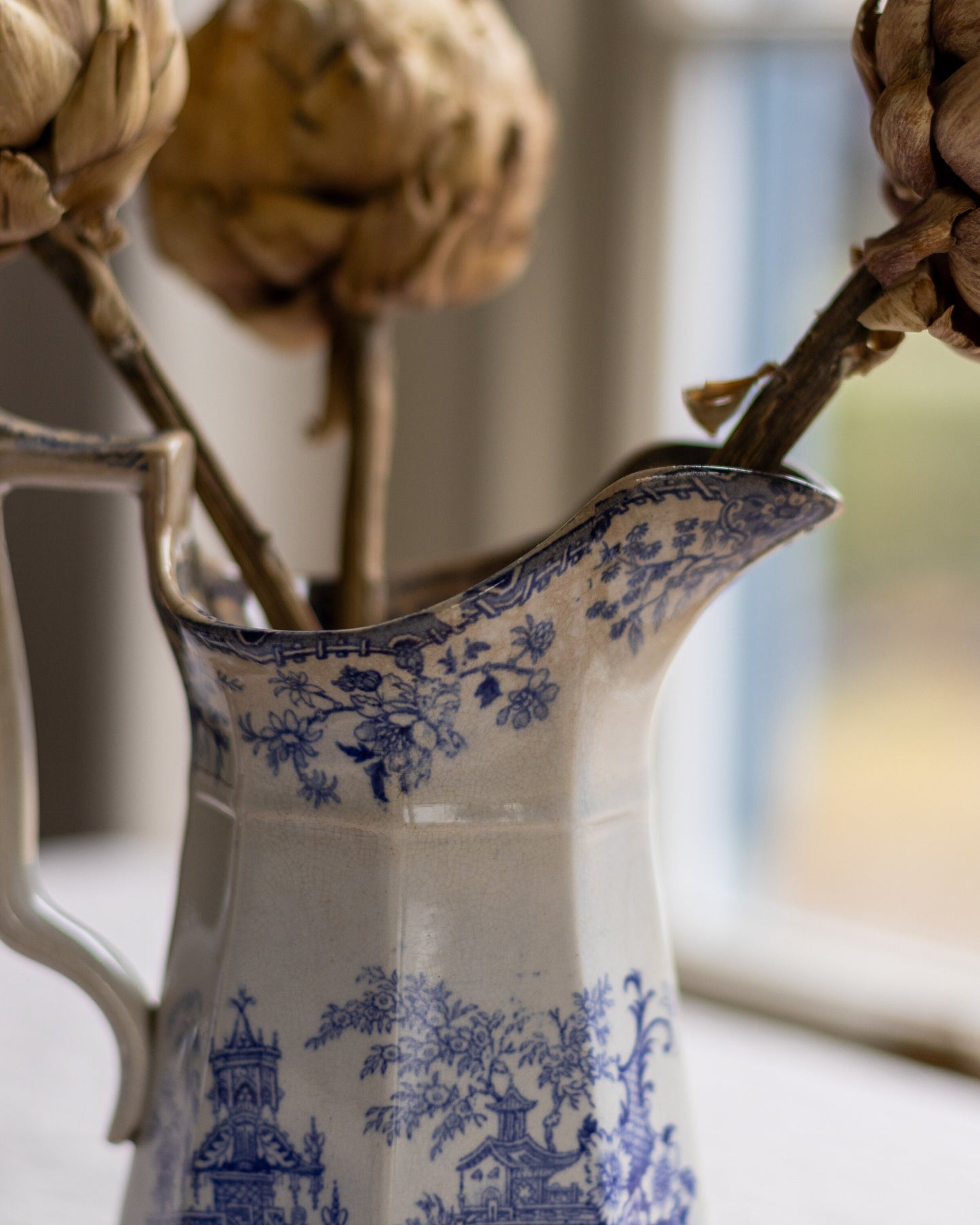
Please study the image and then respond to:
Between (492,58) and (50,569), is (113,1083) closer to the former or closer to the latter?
(492,58)

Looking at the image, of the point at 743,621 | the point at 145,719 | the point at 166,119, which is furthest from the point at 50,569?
the point at 166,119

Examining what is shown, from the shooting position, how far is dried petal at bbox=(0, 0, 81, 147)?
238 millimetres

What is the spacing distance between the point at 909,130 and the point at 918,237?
0.7 inches

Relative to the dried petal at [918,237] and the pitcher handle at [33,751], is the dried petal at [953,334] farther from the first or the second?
the pitcher handle at [33,751]

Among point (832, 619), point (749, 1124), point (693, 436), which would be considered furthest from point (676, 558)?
point (832, 619)

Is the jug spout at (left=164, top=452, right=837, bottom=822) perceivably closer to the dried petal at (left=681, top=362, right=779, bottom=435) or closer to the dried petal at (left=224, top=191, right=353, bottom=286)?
the dried petal at (left=681, top=362, right=779, bottom=435)

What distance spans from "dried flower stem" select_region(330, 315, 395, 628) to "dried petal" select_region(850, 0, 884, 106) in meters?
0.18

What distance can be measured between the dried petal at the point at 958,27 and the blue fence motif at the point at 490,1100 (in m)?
0.18

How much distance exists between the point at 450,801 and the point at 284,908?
4cm

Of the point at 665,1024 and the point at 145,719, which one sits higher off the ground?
the point at 145,719

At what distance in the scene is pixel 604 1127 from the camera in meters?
0.25

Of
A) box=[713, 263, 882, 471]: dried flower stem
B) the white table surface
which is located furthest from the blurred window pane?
box=[713, 263, 882, 471]: dried flower stem

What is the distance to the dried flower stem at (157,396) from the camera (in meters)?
0.29

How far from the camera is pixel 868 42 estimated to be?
0.78ft
